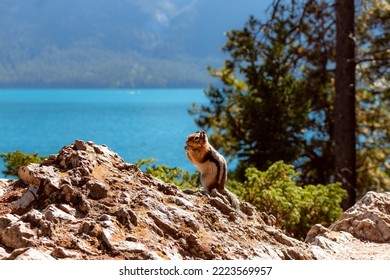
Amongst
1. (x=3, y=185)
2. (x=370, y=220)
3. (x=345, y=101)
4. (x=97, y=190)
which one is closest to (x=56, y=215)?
(x=97, y=190)

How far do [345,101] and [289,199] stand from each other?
6.66 m

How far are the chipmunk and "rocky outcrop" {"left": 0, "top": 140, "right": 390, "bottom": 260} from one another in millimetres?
365

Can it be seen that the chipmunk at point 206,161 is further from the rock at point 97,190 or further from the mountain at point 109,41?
the mountain at point 109,41

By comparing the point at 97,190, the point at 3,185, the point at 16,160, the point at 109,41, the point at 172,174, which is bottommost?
the point at 97,190

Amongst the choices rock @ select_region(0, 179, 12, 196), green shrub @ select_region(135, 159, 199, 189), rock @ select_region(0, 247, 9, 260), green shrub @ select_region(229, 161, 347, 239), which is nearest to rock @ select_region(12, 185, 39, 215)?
rock @ select_region(0, 247, 9, 260)

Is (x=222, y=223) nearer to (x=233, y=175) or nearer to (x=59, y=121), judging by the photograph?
(x=233, y=175)

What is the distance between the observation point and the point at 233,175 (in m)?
16.9

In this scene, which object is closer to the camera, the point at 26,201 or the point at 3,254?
the point at 3,254

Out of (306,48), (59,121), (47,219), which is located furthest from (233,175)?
(59,121)

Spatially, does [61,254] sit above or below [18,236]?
below

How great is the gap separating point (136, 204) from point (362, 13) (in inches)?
598

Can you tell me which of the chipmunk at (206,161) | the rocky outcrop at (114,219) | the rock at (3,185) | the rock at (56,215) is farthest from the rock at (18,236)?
the chipmunk at (206,161)

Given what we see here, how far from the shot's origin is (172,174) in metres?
10.8

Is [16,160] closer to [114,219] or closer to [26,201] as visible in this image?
[26,201]
